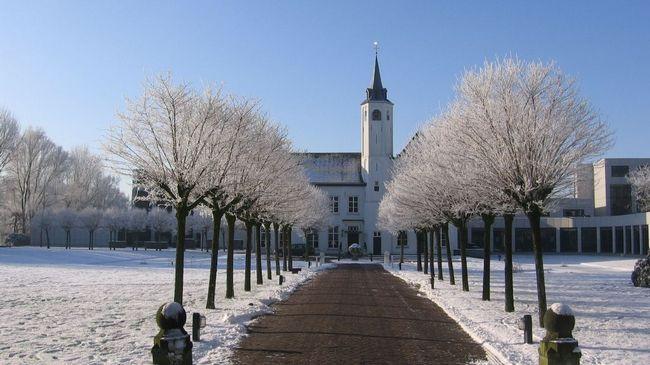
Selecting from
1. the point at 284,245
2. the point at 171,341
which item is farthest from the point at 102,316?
the point at 284,245

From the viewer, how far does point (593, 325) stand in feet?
50.9

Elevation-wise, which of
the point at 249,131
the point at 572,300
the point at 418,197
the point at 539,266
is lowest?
the point at 572,300

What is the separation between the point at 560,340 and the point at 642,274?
21.3 metres

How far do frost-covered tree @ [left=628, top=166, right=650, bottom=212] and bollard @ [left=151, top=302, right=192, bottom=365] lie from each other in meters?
66.2

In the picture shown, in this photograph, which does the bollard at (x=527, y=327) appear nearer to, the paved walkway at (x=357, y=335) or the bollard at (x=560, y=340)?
the paved walkway at (x=357, y=335)

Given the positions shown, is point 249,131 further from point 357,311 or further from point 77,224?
point 77,224

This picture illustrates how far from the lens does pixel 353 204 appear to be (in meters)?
80.3

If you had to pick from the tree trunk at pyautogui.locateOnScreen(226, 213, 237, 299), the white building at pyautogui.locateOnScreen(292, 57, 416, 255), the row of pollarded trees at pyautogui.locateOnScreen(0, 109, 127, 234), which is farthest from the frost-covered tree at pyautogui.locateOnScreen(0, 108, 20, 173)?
the tree trunk at pyautogui.locateOnScreen(226, 213, 237, 299)

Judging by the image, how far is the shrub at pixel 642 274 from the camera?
2706cm

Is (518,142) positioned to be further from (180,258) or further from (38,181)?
(38,181)

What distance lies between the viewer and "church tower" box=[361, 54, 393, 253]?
3049 inches

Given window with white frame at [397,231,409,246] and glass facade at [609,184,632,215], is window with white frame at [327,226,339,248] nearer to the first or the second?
Result: window with white frame at [397,231,409,246]

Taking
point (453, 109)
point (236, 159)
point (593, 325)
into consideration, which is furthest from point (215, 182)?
point (593, 325)

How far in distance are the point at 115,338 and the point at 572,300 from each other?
15120 millimetres
